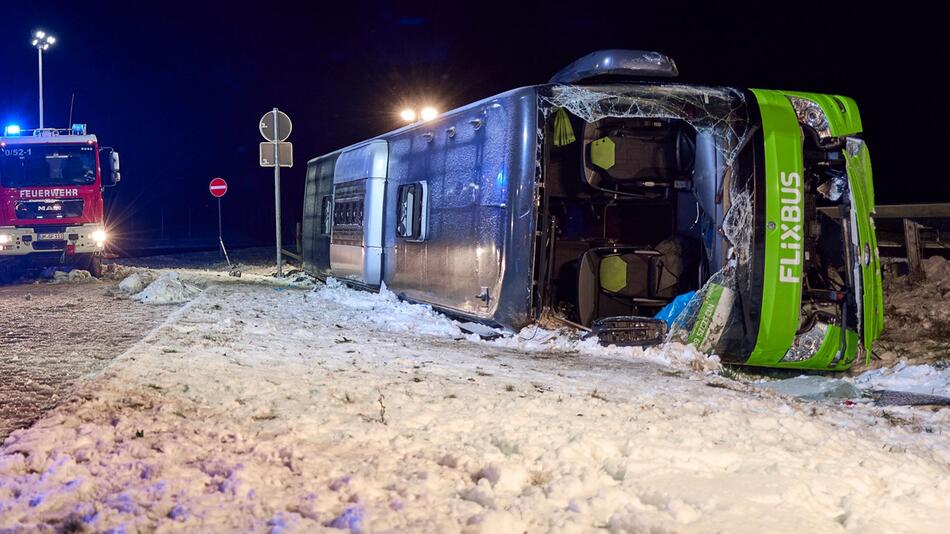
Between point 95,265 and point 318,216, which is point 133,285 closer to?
point 318,216

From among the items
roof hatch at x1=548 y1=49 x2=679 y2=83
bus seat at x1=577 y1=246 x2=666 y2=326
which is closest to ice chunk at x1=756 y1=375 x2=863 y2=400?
bus seat at x1=577 y1=246 x2=666 y2=326

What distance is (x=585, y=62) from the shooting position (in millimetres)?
7734

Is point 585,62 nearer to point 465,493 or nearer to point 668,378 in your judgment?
point 668,378

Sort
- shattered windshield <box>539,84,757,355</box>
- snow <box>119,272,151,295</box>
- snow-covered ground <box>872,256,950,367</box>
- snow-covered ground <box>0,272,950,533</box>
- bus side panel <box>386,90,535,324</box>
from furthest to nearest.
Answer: snow <box>119,272,151,295</box>, bus side panel <box>386,90,535,324</box>, snow-covered ground <box>872,256,950,367</box>, shattered windshield <box>539,84,757,355</box>, snow-covered ground <box>0,272,950,533</box>

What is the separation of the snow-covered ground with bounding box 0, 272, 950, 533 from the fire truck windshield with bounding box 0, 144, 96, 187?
436 inches

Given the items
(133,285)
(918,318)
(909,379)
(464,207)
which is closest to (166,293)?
(133,285)

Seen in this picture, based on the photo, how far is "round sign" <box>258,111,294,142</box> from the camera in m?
13.6

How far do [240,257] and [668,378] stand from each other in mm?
22270

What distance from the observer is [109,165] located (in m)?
15.6

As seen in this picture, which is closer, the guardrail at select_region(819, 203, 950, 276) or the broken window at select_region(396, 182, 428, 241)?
the guardrail at select_region(819, 203, 950, 276)

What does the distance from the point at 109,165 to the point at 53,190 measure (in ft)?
3.80

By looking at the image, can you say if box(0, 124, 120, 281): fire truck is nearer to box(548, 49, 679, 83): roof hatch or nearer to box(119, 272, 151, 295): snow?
box(119, 272, 151, 295): snow

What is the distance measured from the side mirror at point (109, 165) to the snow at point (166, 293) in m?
5.33

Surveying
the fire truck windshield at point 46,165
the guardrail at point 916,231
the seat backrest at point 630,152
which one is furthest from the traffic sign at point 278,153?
the guardrail at point 916,231
